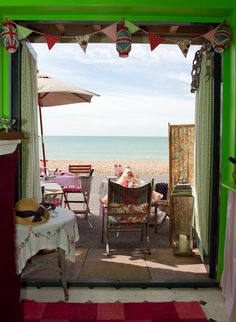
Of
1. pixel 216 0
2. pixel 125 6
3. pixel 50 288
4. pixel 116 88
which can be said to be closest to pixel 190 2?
pixel 216 0

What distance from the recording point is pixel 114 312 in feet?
9.71

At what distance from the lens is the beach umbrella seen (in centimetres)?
549

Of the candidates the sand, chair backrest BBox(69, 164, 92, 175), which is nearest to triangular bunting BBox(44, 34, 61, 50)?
chair backrest BBox(69, 164, 92, 175)

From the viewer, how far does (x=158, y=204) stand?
511 cm

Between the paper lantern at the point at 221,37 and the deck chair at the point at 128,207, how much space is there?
1826mm

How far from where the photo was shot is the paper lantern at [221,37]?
316 cm

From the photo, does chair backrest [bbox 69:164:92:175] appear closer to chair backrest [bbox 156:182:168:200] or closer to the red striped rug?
chair backrest [bbox 156:182:168:200]

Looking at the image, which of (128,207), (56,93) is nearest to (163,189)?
(128,207)

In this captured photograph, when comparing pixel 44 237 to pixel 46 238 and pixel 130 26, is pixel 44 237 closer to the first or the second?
pixel 46 238

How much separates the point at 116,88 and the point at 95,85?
2.21 meters

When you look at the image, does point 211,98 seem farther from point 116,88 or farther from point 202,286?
point 116,88

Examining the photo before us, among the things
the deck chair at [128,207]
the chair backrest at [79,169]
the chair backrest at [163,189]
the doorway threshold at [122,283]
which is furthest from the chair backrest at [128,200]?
the chair backrest at [79,169]

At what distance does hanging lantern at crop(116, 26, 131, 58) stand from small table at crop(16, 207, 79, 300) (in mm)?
1562

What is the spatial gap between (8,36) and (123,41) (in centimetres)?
102
